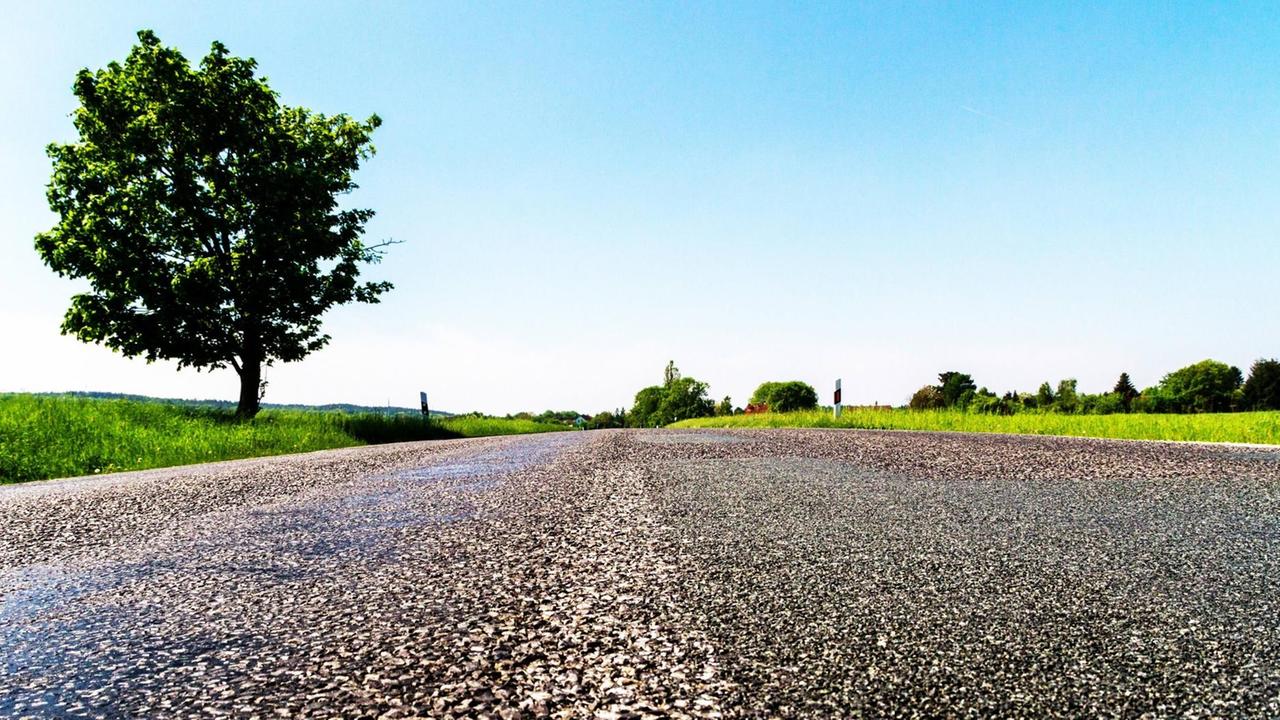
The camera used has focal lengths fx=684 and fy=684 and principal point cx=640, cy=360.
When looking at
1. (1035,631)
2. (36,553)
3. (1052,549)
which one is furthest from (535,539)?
(36,553)

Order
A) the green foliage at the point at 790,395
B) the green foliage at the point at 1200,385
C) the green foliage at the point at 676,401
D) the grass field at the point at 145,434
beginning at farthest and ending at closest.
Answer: the green foliage at the point at 676,401 → the green foliage at the point at 790,395 → the green foliage at the point at 1200,385 → the grass field at the point at 145,434

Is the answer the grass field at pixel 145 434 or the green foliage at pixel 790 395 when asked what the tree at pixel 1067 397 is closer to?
the green foliage at pixel 790 395

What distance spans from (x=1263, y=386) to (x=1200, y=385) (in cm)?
1470

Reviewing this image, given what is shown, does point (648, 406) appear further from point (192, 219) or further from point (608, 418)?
point (192, 219)

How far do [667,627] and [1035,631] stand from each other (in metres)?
0.96

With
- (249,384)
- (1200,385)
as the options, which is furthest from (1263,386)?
(249,384)

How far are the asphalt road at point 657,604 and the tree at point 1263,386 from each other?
8142cm

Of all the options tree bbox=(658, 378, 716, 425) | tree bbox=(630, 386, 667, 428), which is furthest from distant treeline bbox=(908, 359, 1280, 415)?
tree bbox=(630, 386, 667, 428)

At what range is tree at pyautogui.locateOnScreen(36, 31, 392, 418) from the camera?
16297 millimetres

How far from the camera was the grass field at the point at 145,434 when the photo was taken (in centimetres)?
863

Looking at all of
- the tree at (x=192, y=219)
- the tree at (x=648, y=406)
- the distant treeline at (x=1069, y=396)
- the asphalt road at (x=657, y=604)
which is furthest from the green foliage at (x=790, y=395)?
the asphalt road at (x=657, y=604)

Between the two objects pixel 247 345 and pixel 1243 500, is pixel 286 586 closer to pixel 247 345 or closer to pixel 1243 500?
pixel 1243 500

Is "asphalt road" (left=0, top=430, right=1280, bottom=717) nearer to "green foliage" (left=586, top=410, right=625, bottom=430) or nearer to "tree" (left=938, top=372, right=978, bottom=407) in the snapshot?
"tree" (left=938, top=372, right=978, bottom=407)

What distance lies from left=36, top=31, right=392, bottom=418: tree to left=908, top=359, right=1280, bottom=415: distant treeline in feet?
140
